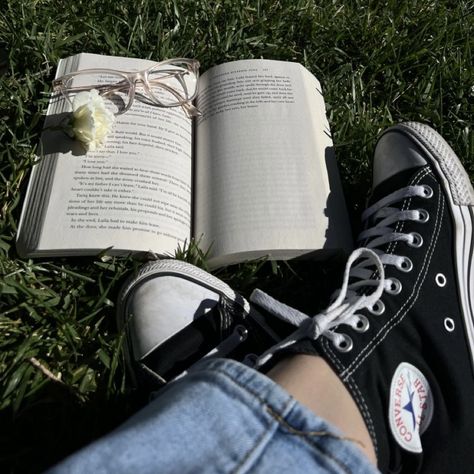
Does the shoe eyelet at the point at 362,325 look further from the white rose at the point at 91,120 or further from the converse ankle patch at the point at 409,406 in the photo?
the white rose at the point at 91,120

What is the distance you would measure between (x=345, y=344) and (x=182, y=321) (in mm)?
328

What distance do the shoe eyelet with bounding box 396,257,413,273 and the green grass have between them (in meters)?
0.16

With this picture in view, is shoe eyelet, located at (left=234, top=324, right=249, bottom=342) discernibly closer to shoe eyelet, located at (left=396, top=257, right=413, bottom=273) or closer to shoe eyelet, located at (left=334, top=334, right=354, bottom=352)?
shoe eyelet, located at (left=334, top=334, right=354, bottom=352)

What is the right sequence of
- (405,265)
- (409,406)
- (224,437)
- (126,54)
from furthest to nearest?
(126,54)
(405,265)
(409,406)
(224,437)

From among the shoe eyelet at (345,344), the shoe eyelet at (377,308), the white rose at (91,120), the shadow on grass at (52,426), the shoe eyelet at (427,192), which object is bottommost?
the shadow on grass at (52,426)

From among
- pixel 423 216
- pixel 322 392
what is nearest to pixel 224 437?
pixel 322 392

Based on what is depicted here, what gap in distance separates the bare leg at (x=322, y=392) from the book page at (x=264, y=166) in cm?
32

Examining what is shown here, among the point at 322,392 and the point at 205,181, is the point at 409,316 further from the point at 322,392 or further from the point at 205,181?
the point at 205,181

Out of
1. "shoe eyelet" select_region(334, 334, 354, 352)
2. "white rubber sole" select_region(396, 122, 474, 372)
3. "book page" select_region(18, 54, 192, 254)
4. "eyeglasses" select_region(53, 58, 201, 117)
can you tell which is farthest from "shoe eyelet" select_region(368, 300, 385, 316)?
"eyeglasses" select_region(53, 58, 201, 117)

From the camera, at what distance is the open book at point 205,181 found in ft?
4.18

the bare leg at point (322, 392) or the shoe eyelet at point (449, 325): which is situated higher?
the shoe eyelet at point (449, 325)

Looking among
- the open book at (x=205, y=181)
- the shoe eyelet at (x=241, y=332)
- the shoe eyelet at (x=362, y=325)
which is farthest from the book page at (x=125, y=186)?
the shoe eyelet at (x=362, y=325)

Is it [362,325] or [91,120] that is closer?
[362,325]

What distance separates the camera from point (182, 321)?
124 cm
